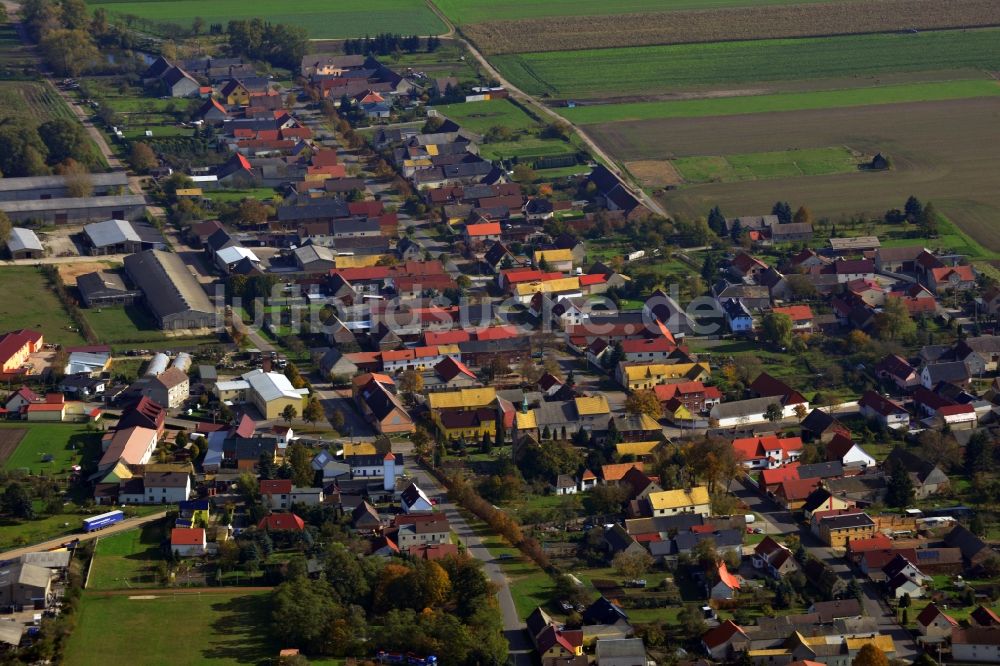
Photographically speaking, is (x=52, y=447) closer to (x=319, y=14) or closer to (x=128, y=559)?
(x=128, y=559)

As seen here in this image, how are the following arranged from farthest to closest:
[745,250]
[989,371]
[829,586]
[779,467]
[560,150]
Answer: [560,150] → [745,250] → [989,371] → [779,467] → [829,586]

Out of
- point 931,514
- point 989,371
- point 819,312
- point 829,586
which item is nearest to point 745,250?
point 819,312

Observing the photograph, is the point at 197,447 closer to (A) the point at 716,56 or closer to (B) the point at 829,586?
(B) the point at 829,586

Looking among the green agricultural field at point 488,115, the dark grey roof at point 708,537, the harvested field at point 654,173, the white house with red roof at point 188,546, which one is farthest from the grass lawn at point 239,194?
the dark grey roof at point 708,537

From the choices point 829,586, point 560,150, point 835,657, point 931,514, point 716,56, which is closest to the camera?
point 835,657

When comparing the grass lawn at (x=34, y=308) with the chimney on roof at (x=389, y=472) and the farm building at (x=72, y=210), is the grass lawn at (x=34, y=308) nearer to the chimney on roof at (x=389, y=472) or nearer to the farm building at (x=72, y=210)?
the farm building at (x=72, y=210)

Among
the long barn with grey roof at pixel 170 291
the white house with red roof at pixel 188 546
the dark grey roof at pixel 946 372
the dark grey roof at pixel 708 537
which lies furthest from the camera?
the long barn with grey roof at pixel 170 291

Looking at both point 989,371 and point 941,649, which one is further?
point 989,371
